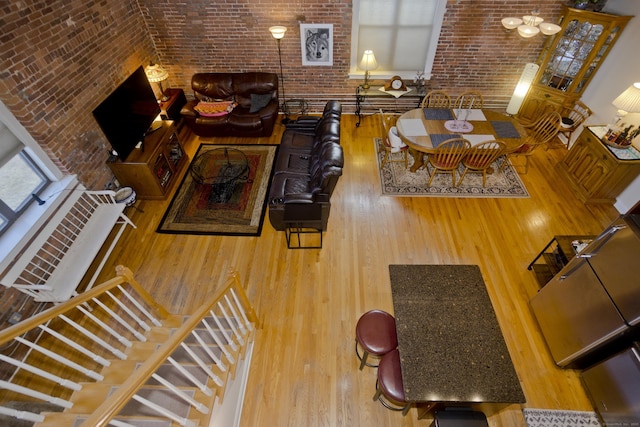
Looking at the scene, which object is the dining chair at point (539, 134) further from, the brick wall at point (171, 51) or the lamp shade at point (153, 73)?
the lamp shade at point (153, 73)

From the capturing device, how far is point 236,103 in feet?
18.0

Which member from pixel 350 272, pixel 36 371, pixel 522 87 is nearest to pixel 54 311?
pixel 36 371

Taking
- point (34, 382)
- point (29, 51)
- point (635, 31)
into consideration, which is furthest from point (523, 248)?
point (29, 51)

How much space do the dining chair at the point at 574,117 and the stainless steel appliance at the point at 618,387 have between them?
3.65 metres

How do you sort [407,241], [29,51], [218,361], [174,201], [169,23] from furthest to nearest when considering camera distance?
[169,23] → [174,201] → [407,241] → [29,51] → [218,361]

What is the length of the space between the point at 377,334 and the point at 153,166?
3601 millimetres

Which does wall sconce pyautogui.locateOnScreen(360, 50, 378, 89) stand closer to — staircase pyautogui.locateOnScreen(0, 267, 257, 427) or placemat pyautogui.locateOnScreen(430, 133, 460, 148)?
placemat pyautogui.locateOnScreen(430, 133, 460, 148)

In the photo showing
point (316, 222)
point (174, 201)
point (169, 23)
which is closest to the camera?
point (316, 222)

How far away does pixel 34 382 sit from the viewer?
9.04 ft

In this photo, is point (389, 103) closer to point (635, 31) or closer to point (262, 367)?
point (635, 31)

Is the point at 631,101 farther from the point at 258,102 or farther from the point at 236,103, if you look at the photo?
the point at 236,103

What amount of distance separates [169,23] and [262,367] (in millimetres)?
5414

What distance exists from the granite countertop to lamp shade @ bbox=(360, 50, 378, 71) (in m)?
3.99

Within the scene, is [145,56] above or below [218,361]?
above
